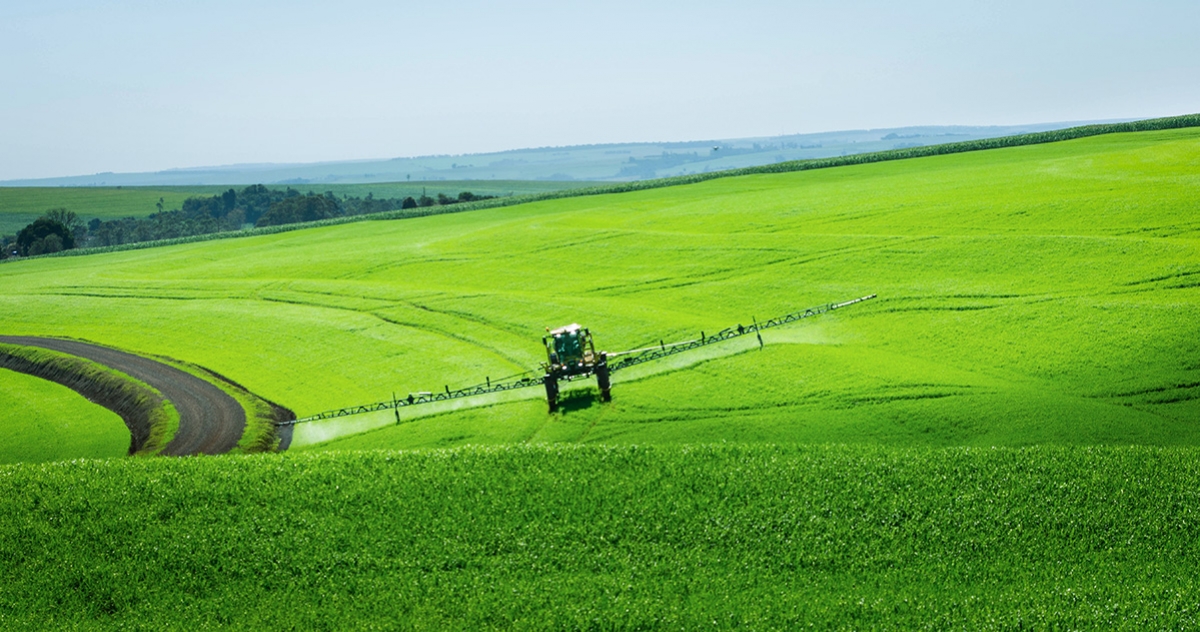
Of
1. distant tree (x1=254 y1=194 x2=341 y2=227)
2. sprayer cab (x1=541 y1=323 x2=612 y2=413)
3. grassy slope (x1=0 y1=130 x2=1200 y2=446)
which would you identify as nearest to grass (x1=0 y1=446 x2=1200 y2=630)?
grassy slope (x1=0 y1=130 x2=1200 y2=446)

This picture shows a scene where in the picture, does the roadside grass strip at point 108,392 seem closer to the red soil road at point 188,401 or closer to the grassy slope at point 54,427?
the grassy slope at point 54,427

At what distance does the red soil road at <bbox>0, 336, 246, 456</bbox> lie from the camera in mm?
42438

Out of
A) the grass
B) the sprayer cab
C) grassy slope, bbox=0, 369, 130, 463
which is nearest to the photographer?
the grass

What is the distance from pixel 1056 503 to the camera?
2695cm

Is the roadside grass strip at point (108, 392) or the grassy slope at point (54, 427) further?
the roadside grass strip at point (108, 392)

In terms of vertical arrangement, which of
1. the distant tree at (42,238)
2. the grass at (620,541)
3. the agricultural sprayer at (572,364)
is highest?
the distant tree at (42,238)

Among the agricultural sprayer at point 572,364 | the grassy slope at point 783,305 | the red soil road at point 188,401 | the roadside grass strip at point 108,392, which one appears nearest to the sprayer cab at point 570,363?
the agricultural sprayer at point 572,364

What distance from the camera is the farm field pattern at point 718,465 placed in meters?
24.7

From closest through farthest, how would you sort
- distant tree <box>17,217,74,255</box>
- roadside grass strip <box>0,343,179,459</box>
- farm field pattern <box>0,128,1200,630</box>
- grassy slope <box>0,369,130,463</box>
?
farm field pattern <box>0,128,1200,630</box> < grassy slope <box>0,369,130,463</box> < roadside grass strip <box>0,343,179,459</box> < distant tree <box>17,217,74,255</box>

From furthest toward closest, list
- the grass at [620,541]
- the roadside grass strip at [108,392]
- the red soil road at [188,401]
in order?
the roadside grass strip at [108,392] < the red soil road at [188,401] < the grass at [620,541]

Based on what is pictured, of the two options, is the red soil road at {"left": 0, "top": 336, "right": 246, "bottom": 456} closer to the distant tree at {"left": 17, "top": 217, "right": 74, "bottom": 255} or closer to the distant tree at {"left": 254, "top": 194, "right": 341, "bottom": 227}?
the distant tree at {"left": 17, "top": 217, "right": 74, "bottom": 255}

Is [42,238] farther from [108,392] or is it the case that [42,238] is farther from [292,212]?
[108,392]

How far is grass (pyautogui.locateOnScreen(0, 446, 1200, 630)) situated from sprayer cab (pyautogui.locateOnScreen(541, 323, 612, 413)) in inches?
310

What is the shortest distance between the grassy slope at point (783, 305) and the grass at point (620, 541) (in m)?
5.46
